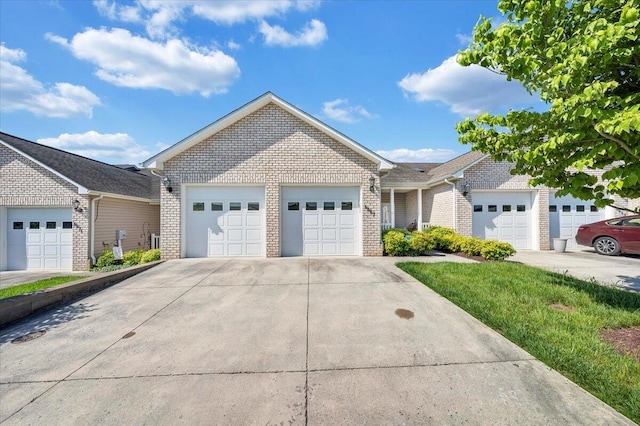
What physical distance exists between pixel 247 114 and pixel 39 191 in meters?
8.50

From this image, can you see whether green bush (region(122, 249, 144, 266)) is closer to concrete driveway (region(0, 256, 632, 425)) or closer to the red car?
concrete driveway (region(0, 256, 632, 425))

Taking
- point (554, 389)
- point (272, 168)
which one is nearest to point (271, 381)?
point (554, 389)

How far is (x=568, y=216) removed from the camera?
12.0 m

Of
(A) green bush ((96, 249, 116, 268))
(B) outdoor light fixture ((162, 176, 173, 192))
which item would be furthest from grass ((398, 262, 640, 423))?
(A) green bush ((96, 249, 116, 268))

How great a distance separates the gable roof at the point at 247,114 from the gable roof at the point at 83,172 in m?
3.82

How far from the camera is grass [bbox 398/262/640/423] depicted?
266 cm

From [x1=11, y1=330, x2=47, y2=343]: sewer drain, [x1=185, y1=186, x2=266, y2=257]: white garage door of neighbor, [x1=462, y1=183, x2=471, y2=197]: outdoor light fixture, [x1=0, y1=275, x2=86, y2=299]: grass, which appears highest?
[x1=462, y1=183, x2=471, y2=197]: outdoor light fixture

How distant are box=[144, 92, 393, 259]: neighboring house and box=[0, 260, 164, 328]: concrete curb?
2.85 meters

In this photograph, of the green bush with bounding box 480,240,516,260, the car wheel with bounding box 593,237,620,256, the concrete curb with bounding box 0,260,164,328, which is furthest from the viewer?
the car wheel with bounding box 593,237,620,256

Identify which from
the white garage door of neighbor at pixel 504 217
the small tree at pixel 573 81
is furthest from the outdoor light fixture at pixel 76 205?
the white garage door of neighbor at pixel 504 217

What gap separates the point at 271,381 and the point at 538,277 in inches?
270

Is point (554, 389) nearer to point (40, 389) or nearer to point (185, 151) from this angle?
point (40, 389)

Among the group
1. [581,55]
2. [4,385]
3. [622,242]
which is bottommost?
[4,385]

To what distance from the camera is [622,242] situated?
32.3 feet
